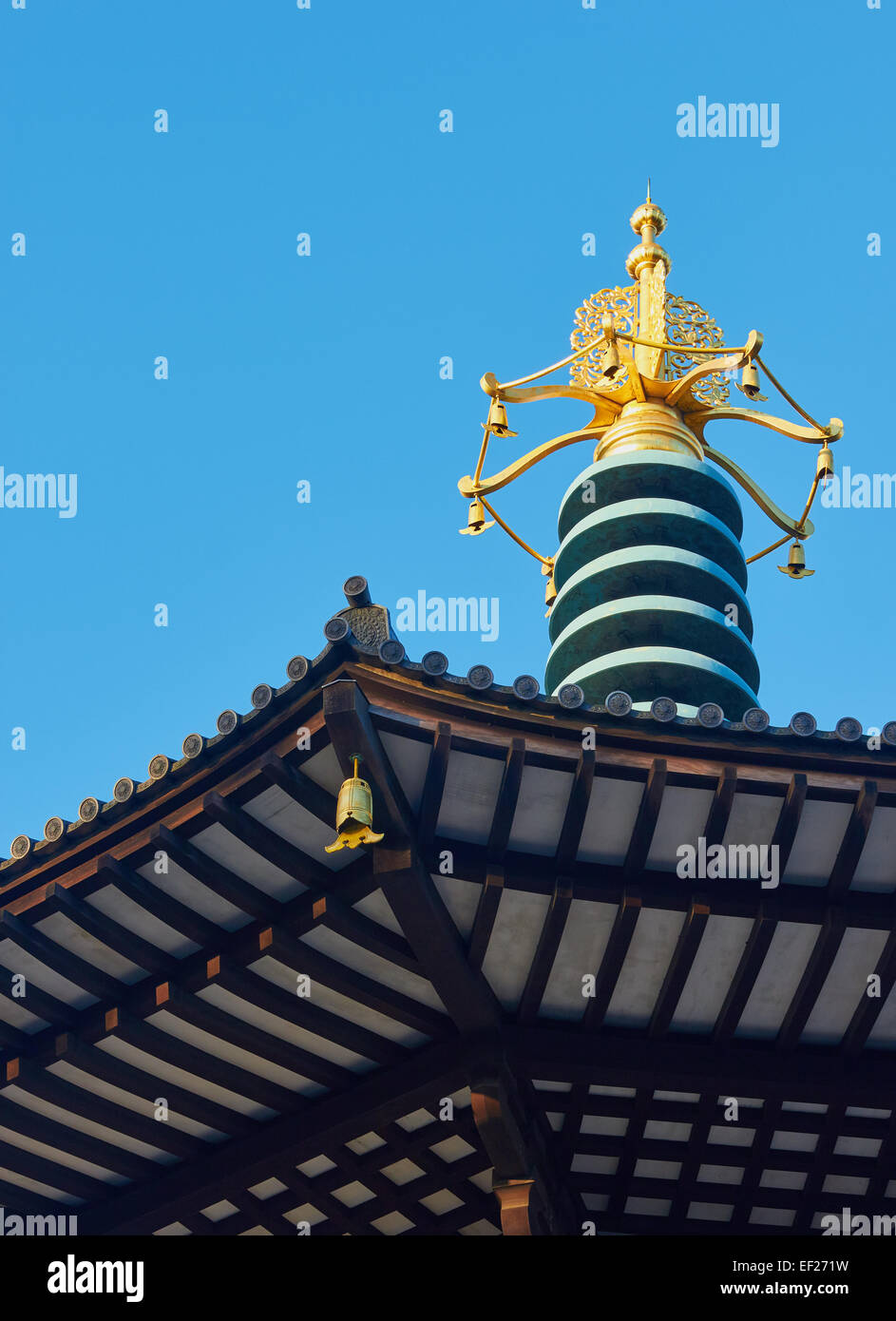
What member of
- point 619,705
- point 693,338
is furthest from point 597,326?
point 619,705

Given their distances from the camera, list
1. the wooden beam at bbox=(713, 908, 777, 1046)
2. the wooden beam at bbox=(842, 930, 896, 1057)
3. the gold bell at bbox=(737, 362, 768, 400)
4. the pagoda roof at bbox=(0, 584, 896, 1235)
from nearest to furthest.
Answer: the pagoda roof at bbox=(0, 584, 896, 1235) → the wooden beam at bbox=(713, 908, 777, 1046) → the wooden beam at bbox=(842, 930, 896, 1057) → the gold bell at bbox=(737, 362, 768, 400)

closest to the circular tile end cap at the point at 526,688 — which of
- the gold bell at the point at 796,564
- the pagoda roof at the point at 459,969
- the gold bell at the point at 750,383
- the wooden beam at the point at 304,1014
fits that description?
the pagoda roof at the point at 459,969

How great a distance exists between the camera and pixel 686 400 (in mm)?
26812

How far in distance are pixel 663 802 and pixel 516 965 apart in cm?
224

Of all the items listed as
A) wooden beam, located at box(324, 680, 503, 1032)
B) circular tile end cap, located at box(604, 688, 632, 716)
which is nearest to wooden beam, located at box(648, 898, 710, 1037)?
wooden beam, located at box(324, 680, 503, 1032)

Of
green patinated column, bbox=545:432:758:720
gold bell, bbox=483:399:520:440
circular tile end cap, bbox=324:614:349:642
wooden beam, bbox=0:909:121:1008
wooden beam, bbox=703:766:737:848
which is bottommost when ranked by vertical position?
wooden beam, bbox=0:909:121:1008

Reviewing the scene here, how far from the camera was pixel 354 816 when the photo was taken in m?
14.5

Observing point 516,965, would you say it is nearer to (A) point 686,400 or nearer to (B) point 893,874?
(B) point 893,874

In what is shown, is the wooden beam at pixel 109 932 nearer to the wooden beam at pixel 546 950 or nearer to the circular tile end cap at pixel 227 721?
the circular tile end cap at pixel 227 721

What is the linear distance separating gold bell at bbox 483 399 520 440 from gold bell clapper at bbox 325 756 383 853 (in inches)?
401

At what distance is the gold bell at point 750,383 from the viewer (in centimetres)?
2227

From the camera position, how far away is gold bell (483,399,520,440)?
24.0 m

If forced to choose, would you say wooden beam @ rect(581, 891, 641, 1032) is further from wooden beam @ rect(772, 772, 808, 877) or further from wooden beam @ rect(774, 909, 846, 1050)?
wooden beam @ rect(774, 909, 846, 1050)

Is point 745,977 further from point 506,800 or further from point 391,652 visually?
point 391,652
